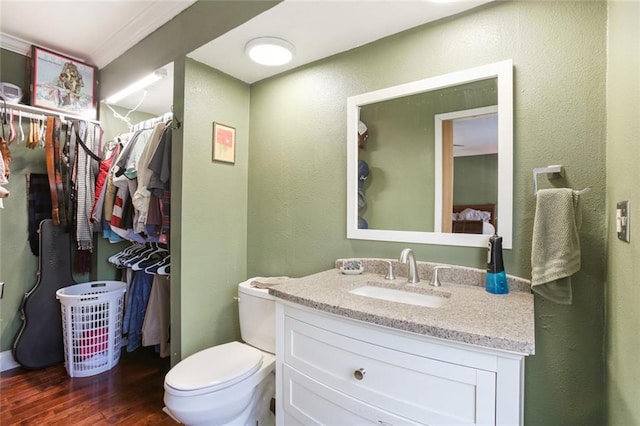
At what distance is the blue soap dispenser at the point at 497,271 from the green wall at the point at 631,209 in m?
0.31

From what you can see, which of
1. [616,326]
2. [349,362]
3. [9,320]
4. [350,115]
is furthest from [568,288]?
[9,320]

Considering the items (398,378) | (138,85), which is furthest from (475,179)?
(138,85)

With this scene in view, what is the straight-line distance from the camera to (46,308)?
229 cm

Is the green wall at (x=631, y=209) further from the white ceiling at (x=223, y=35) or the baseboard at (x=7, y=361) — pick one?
the baseboard at (x=7, y=361)

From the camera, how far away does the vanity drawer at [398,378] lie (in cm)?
81

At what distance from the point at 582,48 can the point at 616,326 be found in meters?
0.99

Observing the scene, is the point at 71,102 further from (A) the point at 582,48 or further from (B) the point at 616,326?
(B) the point at 616,326

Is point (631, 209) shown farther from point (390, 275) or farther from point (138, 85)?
point (138, 85)

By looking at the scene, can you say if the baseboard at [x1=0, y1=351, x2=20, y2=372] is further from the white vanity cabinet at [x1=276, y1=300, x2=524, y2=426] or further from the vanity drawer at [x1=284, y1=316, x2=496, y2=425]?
the vanity drawer at [x1=284, y1=316, x2=496, y2=425]

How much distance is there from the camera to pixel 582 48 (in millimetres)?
1120

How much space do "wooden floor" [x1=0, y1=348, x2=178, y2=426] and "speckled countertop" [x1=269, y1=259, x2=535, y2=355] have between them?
1.32m

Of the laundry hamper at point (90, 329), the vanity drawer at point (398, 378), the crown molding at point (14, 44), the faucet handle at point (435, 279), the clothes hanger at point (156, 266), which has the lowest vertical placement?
the laundry hamper at point (90, 329)

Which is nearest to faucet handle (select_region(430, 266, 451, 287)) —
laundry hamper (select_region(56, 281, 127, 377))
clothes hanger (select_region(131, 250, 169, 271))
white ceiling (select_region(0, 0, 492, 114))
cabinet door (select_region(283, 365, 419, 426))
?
cabinet door (select_region(283, 365, 419, 426))

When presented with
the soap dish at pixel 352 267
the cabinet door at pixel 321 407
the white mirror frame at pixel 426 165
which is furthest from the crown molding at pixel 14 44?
the cabinet door at pixel 321 407
